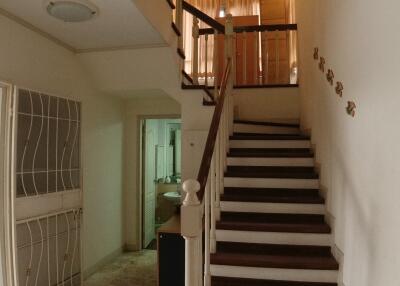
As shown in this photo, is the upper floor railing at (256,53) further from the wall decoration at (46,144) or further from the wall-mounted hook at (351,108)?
the wall-mounted hook at (351,108)

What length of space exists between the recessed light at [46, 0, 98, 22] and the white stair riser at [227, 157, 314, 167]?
1785 mm

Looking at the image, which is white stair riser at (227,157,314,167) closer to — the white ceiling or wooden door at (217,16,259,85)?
the white ceiling

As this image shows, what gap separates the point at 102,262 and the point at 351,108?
3346 mm

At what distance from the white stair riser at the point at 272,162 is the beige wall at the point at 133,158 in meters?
1.68

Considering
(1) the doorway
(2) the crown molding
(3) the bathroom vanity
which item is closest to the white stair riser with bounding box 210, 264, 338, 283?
(3) the bathroom vanity

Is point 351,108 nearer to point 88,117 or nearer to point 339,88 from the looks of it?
point 339,88

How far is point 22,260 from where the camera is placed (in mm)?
2553

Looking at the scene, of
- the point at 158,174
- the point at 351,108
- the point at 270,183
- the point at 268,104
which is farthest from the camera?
the point at 158,174

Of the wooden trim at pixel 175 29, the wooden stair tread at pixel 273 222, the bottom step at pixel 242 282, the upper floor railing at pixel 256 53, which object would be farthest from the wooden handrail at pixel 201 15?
the bottom step at pixel 242 282

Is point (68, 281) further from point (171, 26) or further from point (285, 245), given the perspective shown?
point (171, 26)

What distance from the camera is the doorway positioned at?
4.72 meters

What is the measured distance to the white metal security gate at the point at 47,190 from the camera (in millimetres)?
2561

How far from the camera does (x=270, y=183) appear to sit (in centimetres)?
295

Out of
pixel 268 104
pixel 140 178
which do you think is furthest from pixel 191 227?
pixel 140 178
